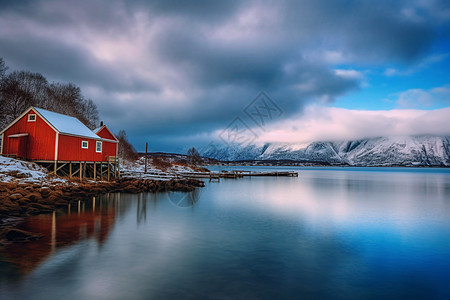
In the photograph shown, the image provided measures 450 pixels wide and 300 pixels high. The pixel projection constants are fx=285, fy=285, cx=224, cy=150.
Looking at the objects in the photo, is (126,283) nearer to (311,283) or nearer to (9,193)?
(311,283)

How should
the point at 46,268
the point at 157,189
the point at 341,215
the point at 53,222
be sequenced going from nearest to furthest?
the point at 46,268
the point at 53,222
the point at 341,215
the point at 157,189

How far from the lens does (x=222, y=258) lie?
11.0 meters

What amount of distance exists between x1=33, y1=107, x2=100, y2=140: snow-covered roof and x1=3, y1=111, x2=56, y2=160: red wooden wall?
0.61 m

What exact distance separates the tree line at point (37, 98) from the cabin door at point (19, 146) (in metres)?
14.8

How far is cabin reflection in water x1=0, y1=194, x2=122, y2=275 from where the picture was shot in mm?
9836

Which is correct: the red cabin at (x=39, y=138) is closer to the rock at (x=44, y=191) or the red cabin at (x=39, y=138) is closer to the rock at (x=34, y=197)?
the rock at (x=44, y=191)

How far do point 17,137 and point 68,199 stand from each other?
11990 millimetres

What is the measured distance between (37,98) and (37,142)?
93.3 feet

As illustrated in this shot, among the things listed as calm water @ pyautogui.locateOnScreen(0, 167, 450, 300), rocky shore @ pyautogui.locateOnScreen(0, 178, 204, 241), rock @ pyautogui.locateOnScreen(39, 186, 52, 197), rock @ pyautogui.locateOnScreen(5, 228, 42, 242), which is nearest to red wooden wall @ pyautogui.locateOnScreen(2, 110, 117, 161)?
rocky shore @ pyautogui.locateOnScreen(0, 178, 204, 241)

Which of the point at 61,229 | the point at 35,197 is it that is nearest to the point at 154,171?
the point at 35,197

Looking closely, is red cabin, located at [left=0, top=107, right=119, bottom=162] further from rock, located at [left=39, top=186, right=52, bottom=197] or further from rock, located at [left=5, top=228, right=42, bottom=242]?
rock, located at [left=5, top=228, right=42, bottom=242]

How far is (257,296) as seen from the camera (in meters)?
7.68

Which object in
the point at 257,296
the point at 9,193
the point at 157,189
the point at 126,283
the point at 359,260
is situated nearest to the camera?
the point at 257,296

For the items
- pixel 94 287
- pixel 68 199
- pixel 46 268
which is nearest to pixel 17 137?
pixel 68 199
